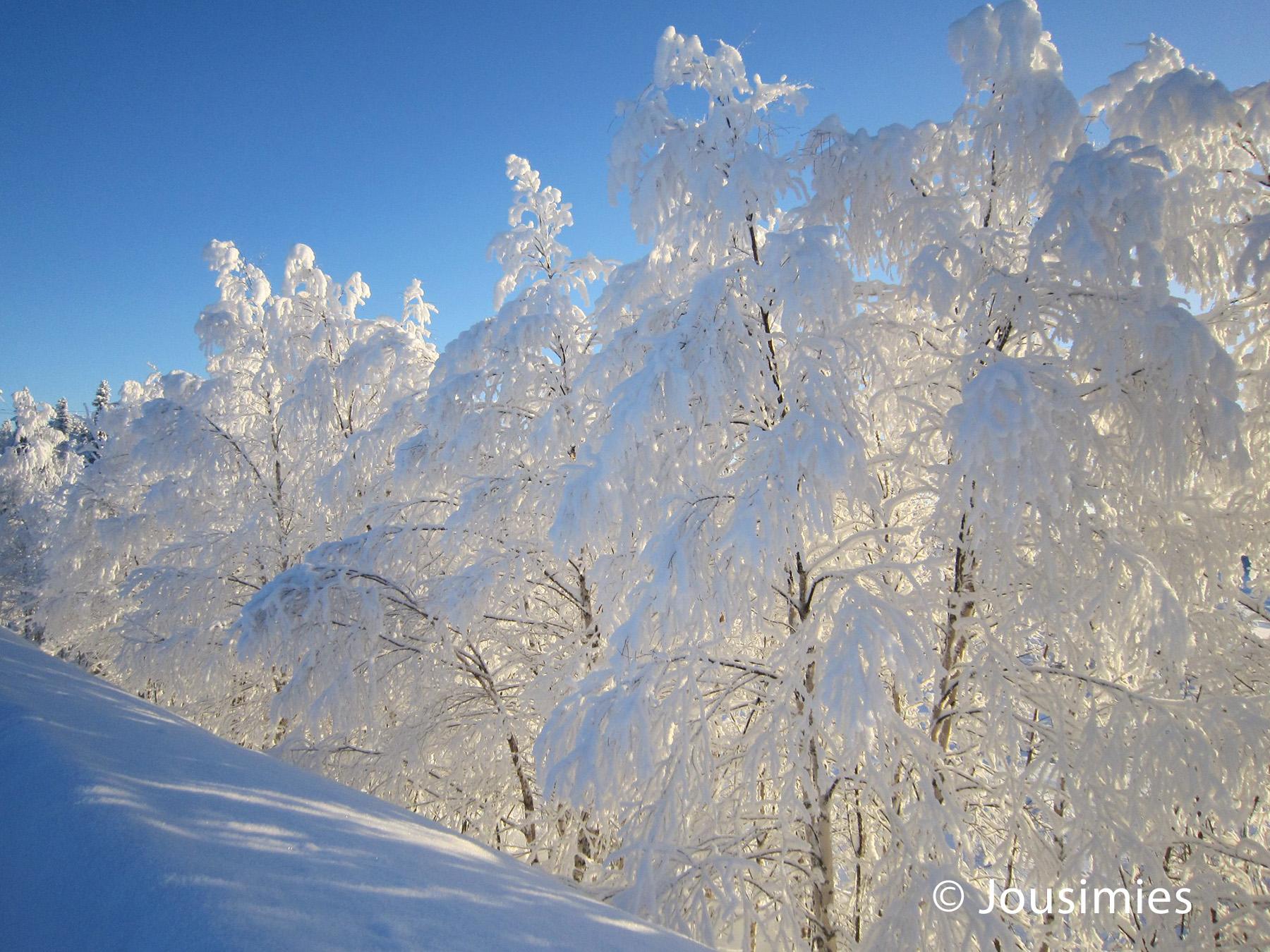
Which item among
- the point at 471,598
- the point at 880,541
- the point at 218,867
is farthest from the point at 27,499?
the point at 880,541

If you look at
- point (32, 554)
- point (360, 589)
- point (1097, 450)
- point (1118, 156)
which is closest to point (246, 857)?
point (360, 589)

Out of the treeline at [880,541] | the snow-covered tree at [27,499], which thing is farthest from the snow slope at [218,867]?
the snow-covered tree at [27,499]

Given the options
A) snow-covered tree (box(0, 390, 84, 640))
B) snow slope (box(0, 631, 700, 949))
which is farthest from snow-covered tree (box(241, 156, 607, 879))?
snow-covered tree (box(0, 390, 84, 640))

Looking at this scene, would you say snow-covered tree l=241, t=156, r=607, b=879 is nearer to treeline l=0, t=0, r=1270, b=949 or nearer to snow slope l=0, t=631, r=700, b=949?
treeline l=0, t=0, r=1270, b=949

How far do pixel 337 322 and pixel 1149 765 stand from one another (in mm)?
10319

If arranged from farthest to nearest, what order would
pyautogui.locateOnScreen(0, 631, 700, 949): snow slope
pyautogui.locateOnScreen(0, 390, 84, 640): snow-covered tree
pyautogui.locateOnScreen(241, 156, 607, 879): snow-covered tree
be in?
pyautogui.locateOnScreen(0, 390, 84, 640): snow-covered tree < pyautogui.locateOnScreen(241, 156, 607, 879): snow-covered tree < pyautogui.locateOnScreen(0, 631, 700, 949): snow slope

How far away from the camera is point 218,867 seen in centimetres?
134

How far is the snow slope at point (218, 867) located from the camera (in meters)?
1.18

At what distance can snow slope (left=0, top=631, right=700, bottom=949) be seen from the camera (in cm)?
118

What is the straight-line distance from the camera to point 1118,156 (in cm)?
308

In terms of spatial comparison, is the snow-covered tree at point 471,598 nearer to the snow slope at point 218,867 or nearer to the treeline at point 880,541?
the treeline at point 880,541

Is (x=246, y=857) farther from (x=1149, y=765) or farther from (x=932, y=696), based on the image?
(x=1149, y=765)

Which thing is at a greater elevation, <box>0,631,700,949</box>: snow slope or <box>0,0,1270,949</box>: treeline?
<box>0,0,1270,949</box>: treeline

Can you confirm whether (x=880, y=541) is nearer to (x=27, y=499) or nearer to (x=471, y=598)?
(x=471, y=598)
